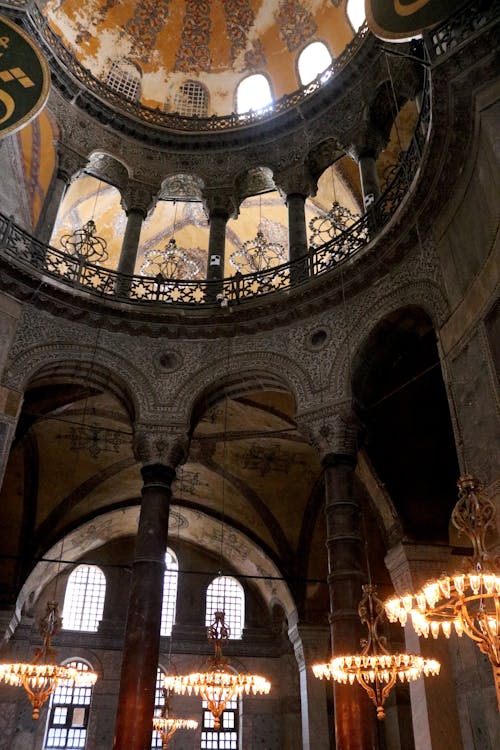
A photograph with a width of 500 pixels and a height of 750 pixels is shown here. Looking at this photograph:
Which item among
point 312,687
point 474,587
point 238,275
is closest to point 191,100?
point 238,275

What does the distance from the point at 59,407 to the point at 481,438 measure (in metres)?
8.18

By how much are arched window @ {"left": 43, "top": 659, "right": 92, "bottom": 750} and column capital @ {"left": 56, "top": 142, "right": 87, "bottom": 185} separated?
11590mm

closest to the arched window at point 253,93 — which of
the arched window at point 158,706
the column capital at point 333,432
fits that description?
the column capital at point 333,432

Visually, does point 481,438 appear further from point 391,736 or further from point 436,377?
point 391,736

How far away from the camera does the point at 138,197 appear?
45.5ft

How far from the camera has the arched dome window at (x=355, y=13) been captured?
536 inches

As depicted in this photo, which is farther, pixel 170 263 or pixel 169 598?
pixel 169 598

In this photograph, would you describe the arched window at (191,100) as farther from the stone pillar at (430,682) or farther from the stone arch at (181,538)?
the stone pillar at (430,682)

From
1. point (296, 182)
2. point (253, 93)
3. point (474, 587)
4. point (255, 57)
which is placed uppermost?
point (255, 57)

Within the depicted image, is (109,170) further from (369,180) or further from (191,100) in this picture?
(369,180)

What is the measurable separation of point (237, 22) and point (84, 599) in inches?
616

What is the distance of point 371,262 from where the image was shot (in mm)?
10031

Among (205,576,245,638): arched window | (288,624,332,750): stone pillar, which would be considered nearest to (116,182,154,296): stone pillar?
(288,624,332,750): stone pillar

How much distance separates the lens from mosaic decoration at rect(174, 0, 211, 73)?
16.2 metres
